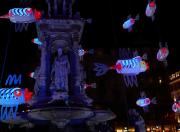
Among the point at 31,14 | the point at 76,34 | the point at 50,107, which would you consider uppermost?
the point at 31,14

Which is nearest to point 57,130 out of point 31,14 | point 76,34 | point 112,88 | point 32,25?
point 76,34

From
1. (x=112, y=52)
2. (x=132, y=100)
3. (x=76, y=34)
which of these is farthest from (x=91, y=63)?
(x=76, y=34)

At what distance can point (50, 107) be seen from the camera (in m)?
20.2

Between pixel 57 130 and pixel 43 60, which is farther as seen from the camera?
pixel 43 60

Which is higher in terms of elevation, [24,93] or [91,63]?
[91,63]

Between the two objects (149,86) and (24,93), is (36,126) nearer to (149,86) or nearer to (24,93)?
A: (24,93)

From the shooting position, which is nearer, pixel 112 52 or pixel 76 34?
pixel 76 34

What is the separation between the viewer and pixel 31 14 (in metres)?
29.2

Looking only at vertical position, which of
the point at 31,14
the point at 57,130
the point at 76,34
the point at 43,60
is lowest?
the point at 57,130

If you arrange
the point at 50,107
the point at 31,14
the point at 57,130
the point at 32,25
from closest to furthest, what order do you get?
the point at 50,107
the point at 57,130
the point at 31,14
the point at 32,25

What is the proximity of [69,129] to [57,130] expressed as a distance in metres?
0.75

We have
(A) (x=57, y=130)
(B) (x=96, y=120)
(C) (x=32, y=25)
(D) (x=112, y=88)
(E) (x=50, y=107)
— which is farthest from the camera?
(D) (x=112, y=88)

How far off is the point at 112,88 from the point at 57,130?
52395 millimetres

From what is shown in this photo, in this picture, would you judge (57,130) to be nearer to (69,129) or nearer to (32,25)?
(69,129)
